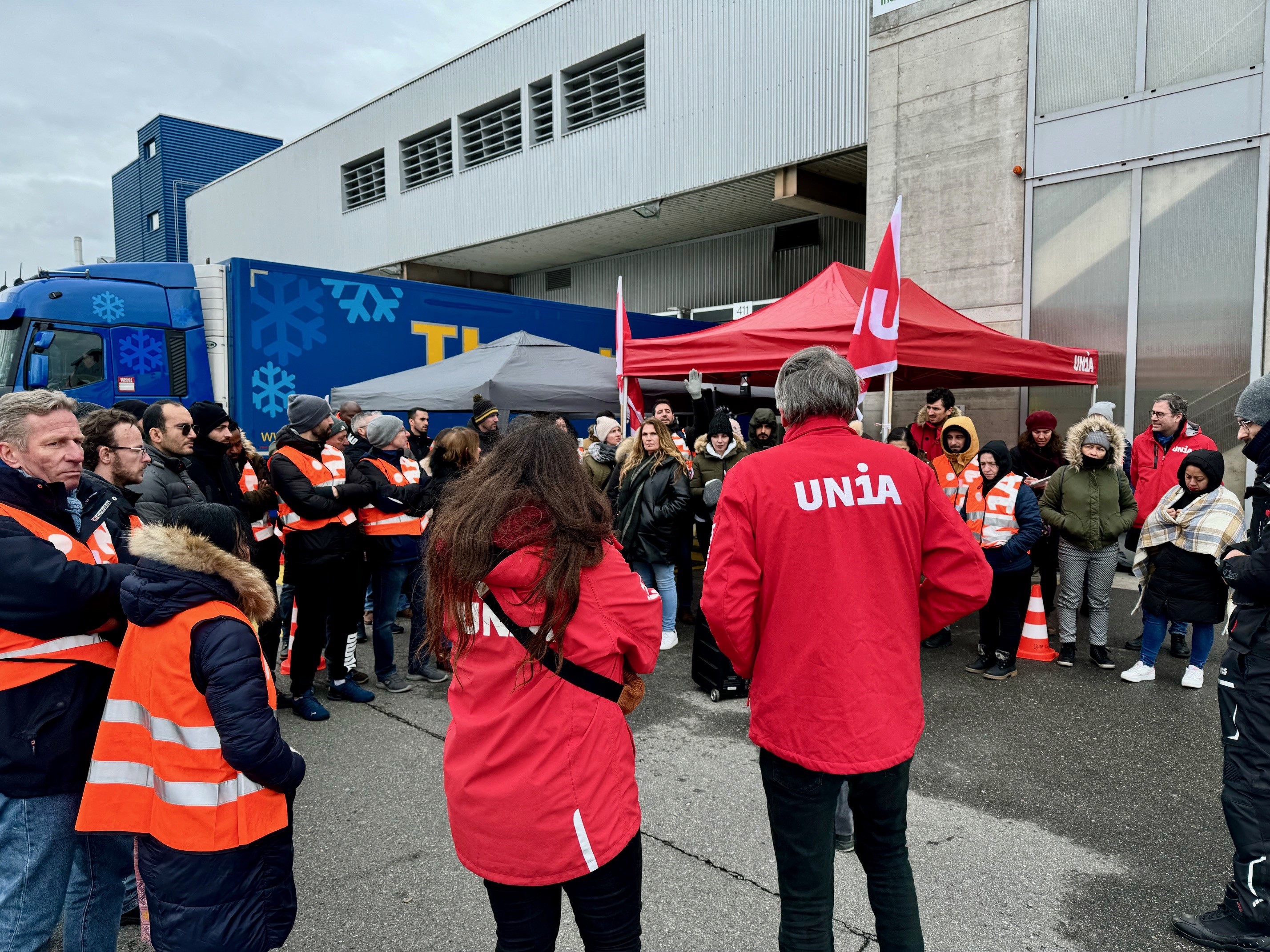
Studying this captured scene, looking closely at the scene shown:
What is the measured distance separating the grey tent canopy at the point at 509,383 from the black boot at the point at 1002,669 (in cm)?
495

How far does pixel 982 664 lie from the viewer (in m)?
5.62

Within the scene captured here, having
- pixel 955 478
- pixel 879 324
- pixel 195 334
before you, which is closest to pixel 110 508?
pixel 879 324

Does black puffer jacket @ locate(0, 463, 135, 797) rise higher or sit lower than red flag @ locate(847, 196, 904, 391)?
lower

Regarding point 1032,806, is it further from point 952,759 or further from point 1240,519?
point 1240,519

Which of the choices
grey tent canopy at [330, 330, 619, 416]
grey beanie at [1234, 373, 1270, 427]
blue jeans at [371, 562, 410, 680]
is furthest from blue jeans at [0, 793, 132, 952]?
grey tent canopy at [330, 330, 619, 416]

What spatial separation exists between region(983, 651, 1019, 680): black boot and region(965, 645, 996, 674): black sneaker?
0.17 ft

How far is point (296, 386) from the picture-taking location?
9289 mm

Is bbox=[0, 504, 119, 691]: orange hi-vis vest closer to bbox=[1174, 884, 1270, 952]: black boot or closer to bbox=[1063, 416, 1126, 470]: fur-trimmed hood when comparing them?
bbox=[1174, 884, 1270, 952]: black boot

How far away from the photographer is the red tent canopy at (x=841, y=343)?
6645 mm

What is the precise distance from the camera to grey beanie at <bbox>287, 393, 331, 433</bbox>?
471 cm

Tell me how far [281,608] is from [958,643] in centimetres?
524

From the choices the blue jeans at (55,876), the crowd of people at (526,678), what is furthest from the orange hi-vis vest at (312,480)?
the blue jeans at (55,876)

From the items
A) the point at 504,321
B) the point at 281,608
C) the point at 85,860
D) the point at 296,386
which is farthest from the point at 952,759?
the point at 504,321

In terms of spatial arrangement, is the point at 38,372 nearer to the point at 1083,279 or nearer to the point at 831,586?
the point at 831,586
